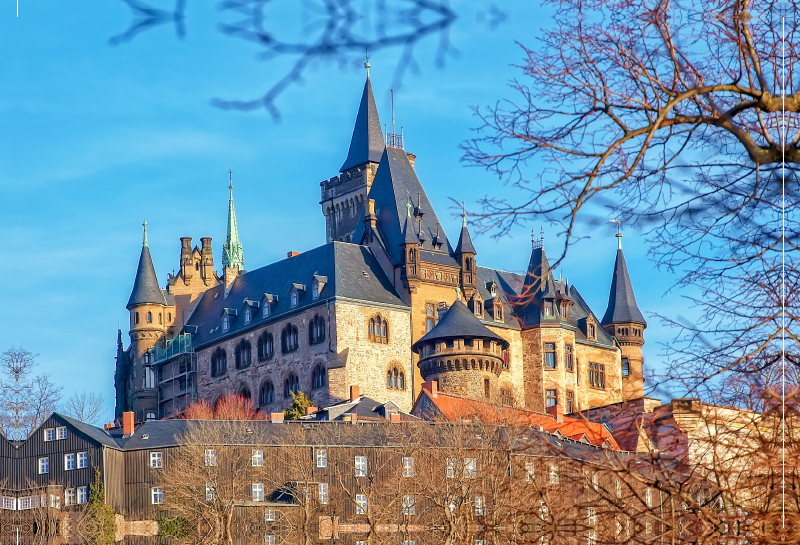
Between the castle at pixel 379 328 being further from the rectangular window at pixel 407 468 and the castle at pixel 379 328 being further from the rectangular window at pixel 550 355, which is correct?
the rectangular window at pixel 407 468

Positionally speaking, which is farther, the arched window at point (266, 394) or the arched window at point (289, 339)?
the arched window at point (266, 394)

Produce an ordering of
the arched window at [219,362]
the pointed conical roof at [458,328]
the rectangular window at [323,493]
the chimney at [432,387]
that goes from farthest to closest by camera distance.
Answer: the arched window at [219,362] → the pointed conical roof at [458,328] → the chimney at [432,387] → the rectangular window at [323,493]

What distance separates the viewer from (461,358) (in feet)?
276

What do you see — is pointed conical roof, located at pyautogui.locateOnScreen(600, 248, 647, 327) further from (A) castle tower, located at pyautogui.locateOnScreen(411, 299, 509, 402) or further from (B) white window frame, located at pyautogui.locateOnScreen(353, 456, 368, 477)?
(B) white window frame, located at pyautogui.locateOnScreen(353, 456, 368, 477)

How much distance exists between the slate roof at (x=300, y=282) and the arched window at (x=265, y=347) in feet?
2.69

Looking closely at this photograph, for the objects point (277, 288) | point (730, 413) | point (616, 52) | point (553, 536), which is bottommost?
point (553, 536)

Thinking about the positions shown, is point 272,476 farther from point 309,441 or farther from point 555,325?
point 555,325

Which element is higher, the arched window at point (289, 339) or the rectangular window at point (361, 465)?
the arched window at point (289, 339)

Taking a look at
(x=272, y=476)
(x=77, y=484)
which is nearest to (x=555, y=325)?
(x=272, y=476)

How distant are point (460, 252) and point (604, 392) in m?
12.7

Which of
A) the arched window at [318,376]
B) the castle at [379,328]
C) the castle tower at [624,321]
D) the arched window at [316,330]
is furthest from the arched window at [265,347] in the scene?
the castle tower at [624,321]

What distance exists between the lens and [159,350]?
329 ft

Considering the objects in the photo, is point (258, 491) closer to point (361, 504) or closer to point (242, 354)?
point (361, 504)

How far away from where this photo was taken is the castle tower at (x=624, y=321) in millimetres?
99750
